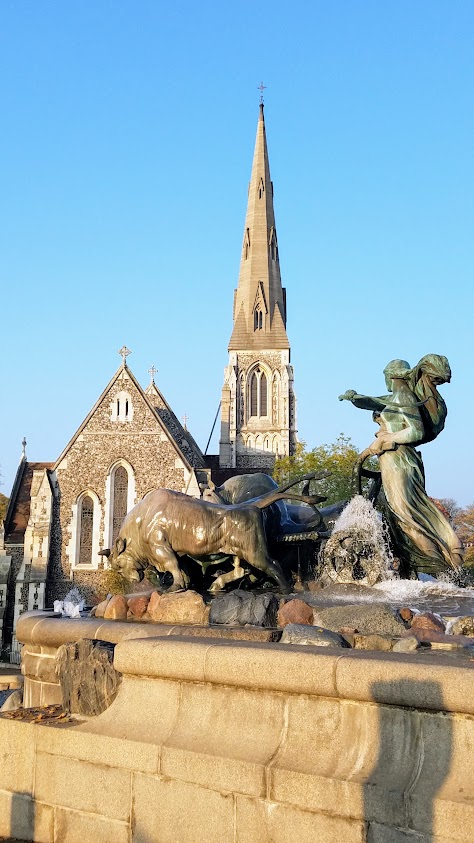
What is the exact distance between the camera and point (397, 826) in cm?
344

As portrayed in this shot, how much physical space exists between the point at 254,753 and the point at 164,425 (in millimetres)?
33274

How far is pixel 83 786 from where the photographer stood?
4523 mm

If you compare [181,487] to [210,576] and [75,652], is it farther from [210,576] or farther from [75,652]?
[75,652]

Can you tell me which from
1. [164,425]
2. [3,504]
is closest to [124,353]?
[164,425]

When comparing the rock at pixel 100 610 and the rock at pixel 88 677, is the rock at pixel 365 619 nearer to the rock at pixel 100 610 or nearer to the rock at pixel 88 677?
the rock at pixel 88 677

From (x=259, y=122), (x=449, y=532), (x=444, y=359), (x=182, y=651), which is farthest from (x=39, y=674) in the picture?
(x=259, y=122)

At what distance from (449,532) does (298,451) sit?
32209 mm

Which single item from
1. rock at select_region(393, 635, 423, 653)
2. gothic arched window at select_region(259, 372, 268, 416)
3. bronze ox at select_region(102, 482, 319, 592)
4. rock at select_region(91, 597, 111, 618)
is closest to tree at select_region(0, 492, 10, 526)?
gothic arched window at select_region(259, 372, 268, 416)

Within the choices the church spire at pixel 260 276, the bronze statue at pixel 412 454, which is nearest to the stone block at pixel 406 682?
the bronze statue at pixel 412 454

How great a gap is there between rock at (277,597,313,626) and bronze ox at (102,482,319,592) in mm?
1217

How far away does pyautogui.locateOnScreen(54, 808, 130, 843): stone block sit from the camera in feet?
14.2

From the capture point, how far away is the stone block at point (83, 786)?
4.37 m

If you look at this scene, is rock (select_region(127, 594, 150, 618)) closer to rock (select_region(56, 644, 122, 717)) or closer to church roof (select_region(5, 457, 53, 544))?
rock (select_region(56, 644, 122, 717))

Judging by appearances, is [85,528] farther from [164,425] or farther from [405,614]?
[405,614]
